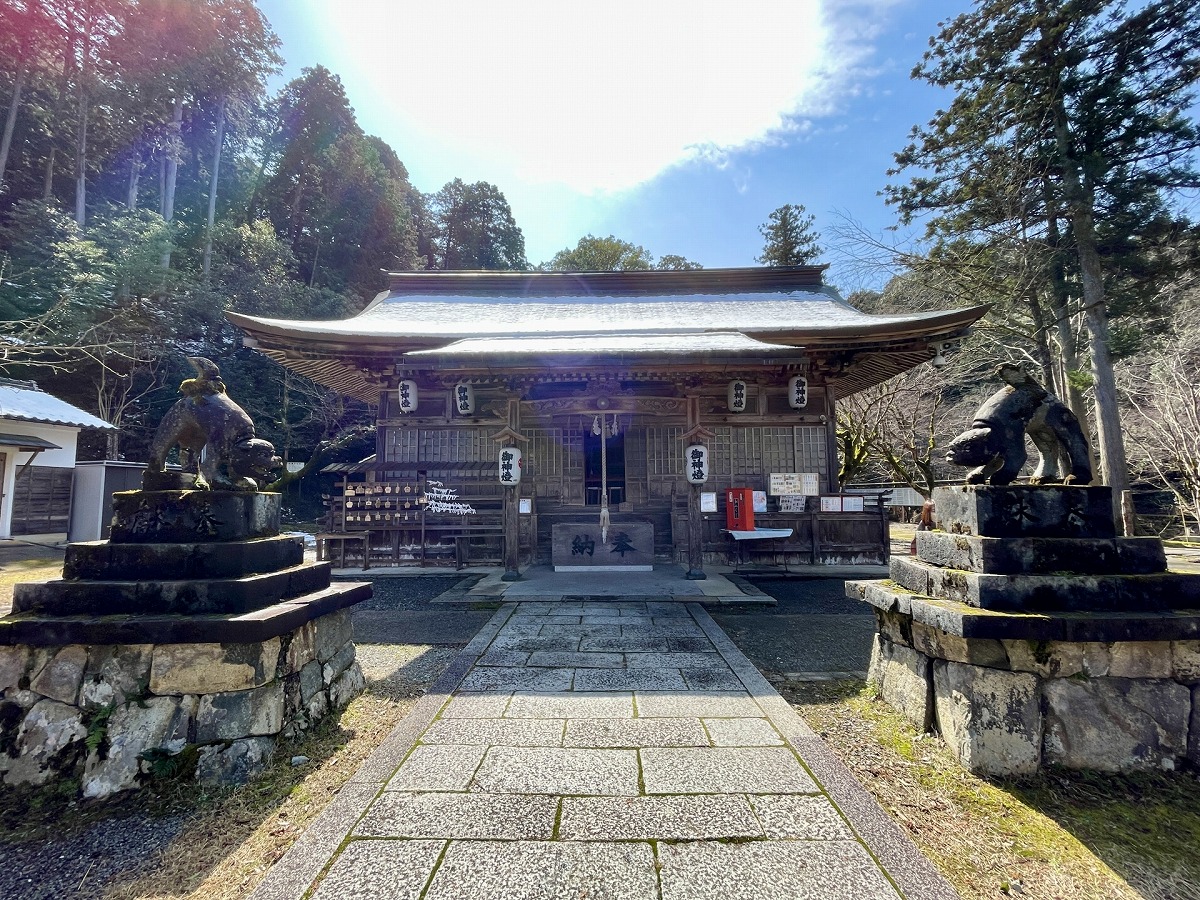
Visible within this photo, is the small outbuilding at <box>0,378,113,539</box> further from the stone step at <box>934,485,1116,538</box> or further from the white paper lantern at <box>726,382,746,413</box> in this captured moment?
the stone step at <box>934,485,1116,538</box>

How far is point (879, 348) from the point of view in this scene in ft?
26.4

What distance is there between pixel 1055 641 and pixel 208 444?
5377mm

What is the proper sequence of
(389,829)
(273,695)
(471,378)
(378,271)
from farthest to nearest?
1. (378,271)
2. (471,378)
3. (273,695)
4. (389,829)

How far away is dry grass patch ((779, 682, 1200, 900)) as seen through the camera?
191cm

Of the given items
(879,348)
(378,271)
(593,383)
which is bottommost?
(593,383)

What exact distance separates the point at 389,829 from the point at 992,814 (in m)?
2.89

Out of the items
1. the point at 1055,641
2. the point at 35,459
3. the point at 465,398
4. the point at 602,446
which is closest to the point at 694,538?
the point at 602,446

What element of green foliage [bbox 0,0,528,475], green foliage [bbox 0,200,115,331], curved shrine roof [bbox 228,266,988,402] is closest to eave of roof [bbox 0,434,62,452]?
green foliage [bbox 0,0,528,475]

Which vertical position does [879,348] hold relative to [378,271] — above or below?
below

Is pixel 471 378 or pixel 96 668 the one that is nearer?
pixel 96 668

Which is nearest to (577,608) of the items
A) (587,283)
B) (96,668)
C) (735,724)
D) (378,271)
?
(735,724)

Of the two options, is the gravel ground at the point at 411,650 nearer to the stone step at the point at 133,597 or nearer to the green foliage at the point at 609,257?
the stone step at the point at 133,597

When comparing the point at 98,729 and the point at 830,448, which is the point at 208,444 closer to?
the point at 98,729

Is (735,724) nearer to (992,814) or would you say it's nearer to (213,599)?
(992,814)
